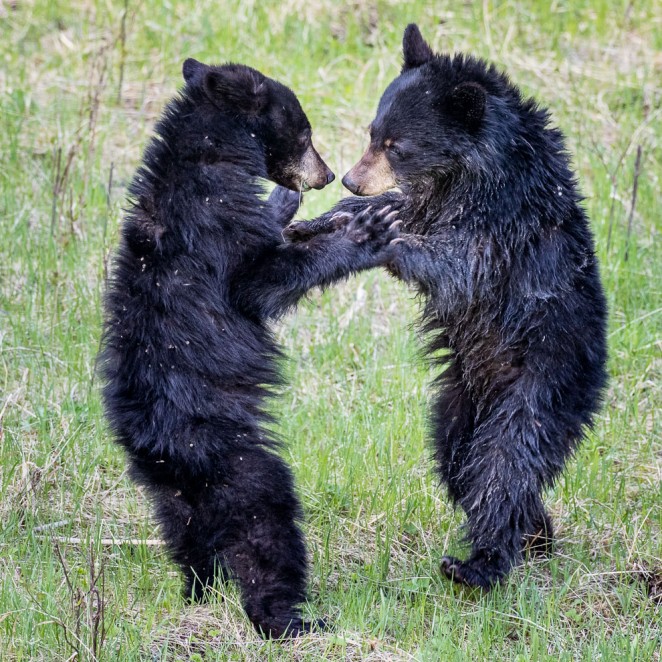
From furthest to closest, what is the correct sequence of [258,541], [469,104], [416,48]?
[416,48], [469,104], [258,541]

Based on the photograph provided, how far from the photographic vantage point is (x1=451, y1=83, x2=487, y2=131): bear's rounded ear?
465 cm

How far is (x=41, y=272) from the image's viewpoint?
6.52m

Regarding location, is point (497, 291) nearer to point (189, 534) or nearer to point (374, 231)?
point (374, 231)

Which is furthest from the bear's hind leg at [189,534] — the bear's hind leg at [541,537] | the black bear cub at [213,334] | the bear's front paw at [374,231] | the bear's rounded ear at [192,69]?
the bear's rounded ear at [192,69]

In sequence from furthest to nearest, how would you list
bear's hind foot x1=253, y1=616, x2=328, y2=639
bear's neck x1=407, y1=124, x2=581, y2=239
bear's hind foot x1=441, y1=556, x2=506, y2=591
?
bear's neck x1=407, y1=124, x2=581, y2=239
bear's hind foot x1=441, y1=556, x2=506, y2=591
bear's hind foot x1=253, y1=616, x2=328, y2=639

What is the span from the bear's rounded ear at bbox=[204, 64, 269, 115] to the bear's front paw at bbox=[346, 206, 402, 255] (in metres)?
0.67

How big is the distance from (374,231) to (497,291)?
628 mm

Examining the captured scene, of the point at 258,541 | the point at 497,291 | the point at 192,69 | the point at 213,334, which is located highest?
the point at 192,69

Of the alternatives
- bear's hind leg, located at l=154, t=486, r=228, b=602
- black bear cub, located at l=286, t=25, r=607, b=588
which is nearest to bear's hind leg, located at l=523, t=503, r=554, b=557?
black bear cub, located at l=286, t=25, r=607, b=588

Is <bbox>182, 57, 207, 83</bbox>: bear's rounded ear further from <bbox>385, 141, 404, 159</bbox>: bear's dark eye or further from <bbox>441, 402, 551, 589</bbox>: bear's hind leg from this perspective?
<bbox>441, 402, 551, 589</bbox>: bear's hind leg

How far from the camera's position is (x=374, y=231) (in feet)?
15.1

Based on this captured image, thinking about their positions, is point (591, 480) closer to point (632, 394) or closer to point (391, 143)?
point (632, 394)

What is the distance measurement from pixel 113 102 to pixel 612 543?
18.6 ft

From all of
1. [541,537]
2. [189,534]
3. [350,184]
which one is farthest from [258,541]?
[350,184]
